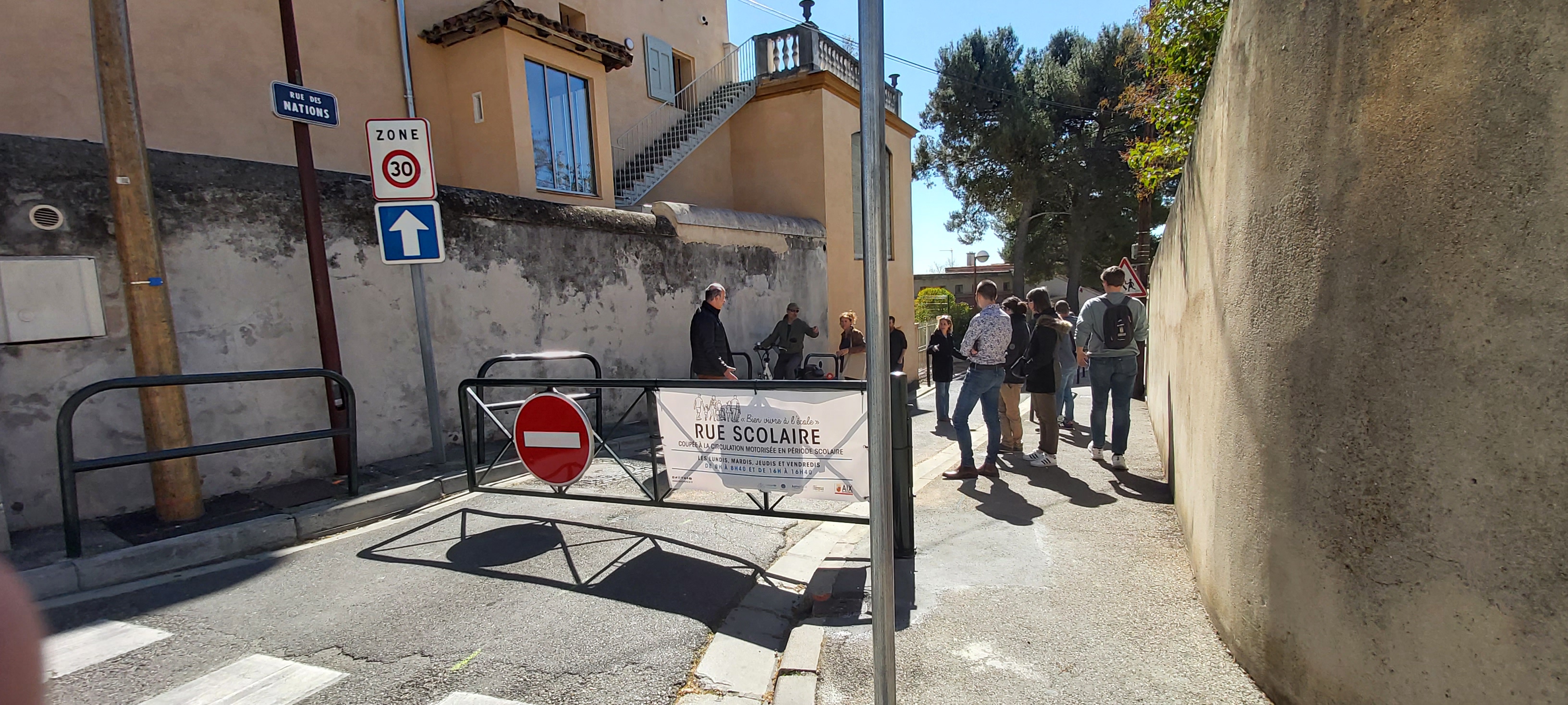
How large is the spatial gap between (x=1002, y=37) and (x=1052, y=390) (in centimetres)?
2639

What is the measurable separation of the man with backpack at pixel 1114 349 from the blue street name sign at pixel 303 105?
21.4 ft

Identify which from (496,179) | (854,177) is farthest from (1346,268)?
(854,177)

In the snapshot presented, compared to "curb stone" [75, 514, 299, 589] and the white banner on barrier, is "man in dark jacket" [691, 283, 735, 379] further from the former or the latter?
"curb stone" [75, 514, 299, 589]

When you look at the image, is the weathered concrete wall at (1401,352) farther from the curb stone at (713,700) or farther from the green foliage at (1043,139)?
the green foliage at (1043,139)

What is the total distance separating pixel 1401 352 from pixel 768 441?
2.82 meters

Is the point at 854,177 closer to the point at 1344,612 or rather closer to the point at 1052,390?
the point at 1052,390

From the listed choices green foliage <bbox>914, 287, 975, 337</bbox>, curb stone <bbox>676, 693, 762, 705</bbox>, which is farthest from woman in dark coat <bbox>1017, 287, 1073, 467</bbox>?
green foliage <bbox>914, 287, 975, 337</bbox>

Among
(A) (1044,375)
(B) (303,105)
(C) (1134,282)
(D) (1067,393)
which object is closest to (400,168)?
(B) (303,105)

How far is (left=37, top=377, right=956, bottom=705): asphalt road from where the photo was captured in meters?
2.82

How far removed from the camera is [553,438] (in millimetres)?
4680

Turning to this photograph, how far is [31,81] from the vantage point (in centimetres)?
702

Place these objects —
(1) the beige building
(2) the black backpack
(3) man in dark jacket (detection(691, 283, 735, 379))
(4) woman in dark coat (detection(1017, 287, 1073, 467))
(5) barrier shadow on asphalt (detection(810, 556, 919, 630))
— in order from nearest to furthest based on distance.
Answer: (5) barrier shadow on asphalt (detection(810, 556, 919, 630))
(2) the black backpack
(4) woman in dark coat (detection(1017, 287, 1073, 467))
(3) man in dark jacket (detection(691, 283, 735, 379))
(1) the beige building

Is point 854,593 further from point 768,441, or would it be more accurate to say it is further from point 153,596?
point 153,596

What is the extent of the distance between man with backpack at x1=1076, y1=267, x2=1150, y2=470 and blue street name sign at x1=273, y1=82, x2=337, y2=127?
6.54 m
